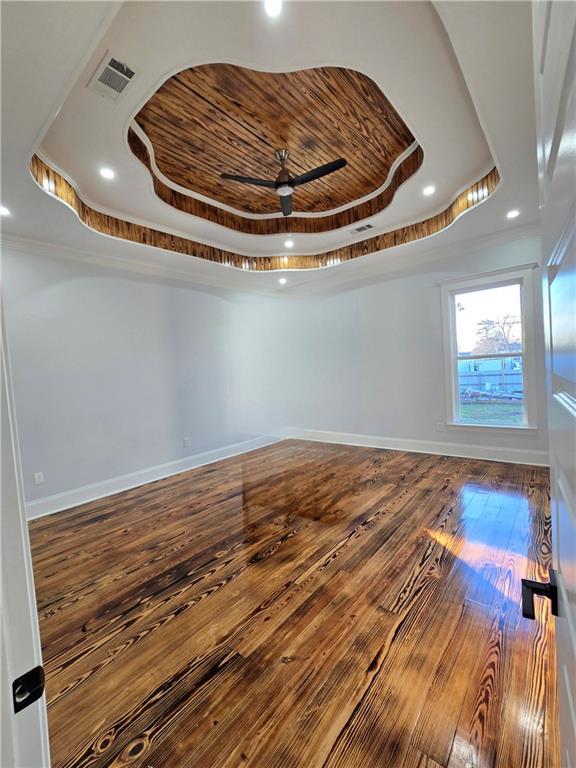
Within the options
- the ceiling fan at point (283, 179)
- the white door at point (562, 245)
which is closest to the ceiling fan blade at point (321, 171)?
the ceiling fan at point (283, 179)

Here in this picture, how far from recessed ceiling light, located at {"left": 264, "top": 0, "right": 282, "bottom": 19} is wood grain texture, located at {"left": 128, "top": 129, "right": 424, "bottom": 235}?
1.40 meters

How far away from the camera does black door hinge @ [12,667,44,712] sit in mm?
459

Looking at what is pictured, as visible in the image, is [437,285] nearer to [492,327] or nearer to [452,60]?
[492,327]

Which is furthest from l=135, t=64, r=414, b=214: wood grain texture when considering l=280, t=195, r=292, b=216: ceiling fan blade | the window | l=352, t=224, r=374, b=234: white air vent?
the window

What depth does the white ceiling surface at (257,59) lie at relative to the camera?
1.47 m

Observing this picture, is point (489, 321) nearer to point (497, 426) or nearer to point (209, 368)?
point (497, 426)

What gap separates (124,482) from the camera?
4059 mm

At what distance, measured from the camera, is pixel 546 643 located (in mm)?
1566

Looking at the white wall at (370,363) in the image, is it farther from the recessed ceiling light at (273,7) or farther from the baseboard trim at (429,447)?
the recessed ceiling light at (273,7)

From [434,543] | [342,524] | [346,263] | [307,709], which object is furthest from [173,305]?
[307,709]

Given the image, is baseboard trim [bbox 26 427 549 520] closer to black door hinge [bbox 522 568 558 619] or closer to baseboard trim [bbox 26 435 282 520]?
baseboard trim [bbox 26 435 282 520]

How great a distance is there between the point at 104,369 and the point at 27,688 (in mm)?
3953

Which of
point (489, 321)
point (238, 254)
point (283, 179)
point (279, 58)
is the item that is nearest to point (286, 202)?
point (283, 179)

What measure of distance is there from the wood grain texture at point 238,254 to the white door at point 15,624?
280cm
